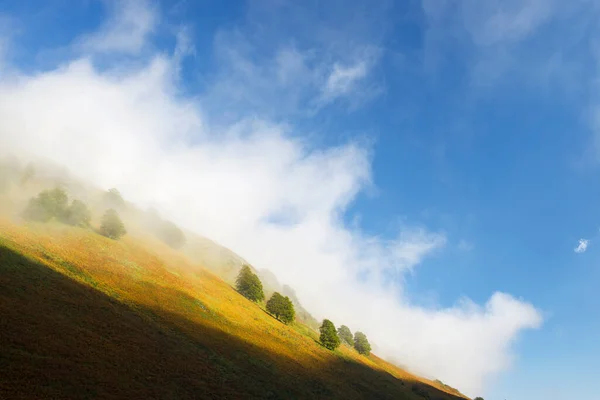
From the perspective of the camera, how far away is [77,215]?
64.2 m

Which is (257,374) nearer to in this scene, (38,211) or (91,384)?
(91,384)

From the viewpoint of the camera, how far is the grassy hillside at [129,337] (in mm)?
22578

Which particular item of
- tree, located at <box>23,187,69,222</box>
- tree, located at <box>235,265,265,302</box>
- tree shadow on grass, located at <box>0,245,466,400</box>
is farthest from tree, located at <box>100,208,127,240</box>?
tree, located at <box>235,265,265,302</box>

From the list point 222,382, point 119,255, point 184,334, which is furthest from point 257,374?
point 119,255

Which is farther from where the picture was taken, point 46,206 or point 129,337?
point 46,206

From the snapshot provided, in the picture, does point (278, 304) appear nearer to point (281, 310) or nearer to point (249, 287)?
point (281, 310)

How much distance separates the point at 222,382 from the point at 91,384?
12.8m

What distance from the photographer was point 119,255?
59.5 metres

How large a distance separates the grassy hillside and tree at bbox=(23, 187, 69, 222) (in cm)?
301

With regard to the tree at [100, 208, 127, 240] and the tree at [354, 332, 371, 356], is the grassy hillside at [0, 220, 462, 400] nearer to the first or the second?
the tree at [100, 208, 127, 240]

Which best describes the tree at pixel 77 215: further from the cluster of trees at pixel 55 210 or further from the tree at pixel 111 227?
the tree at pixel 111 227

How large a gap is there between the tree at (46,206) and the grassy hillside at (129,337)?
3.01 metres

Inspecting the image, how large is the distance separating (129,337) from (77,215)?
44192mm

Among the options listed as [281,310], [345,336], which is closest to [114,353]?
[281,310]
